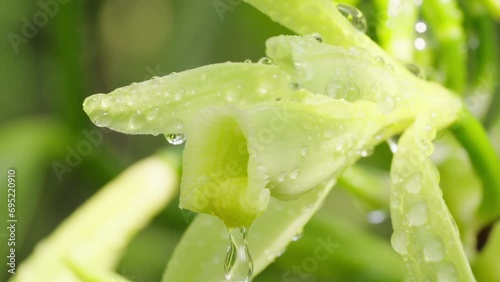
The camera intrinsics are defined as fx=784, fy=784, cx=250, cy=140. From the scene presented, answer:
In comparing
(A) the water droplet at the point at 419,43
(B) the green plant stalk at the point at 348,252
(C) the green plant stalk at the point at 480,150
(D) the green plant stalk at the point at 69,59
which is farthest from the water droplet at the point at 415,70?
(D) the green plant stalk at the point at 69,59

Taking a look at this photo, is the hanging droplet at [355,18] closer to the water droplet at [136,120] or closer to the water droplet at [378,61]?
the water droplet at [378,61]

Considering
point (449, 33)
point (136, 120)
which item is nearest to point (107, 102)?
point (136, 120)

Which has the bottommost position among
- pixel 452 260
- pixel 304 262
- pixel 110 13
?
pixel 304 262

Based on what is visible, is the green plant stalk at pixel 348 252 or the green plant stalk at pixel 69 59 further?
the green plant stalk at pixel 69 59

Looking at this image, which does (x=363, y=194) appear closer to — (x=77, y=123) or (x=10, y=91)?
(x=77, y=123)

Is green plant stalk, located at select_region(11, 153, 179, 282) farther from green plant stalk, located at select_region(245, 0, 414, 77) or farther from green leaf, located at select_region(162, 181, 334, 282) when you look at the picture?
green plant stalk, located at select_region(245, 0, 414, 77)

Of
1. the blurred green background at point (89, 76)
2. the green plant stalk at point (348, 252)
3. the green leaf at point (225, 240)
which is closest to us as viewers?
the green leaf at point (225, 240)

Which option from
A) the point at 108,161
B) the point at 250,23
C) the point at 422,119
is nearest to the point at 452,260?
the point at 422,119
